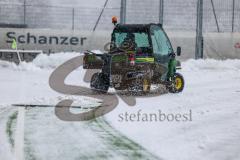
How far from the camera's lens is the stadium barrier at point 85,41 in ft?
79.0

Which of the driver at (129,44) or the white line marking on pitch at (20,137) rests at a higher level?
the driver at (129,44)

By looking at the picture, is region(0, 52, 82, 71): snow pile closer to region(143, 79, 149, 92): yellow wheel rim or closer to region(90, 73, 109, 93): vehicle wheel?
region(90, 73, 109, 93): vehicle wheel

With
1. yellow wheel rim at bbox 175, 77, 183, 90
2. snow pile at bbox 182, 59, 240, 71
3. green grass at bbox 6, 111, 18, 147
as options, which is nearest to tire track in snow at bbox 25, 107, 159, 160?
green grass at bbox 6, 111, 18, 147

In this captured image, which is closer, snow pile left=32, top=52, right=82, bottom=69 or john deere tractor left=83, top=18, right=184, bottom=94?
john deere tractor left=83, top=18, right=184, bottom=94

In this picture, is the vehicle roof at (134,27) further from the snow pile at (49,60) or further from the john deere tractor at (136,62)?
the snow pile at (49,60)

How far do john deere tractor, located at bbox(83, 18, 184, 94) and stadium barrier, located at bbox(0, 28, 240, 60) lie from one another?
30.0 feet

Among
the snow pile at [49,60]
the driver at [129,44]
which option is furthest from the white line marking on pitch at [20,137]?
the snow pile at [49,60]

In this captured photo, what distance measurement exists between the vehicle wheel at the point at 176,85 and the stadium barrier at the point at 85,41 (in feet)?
31.9

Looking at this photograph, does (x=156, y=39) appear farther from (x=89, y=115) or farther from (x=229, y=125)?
(x=229, y=125)

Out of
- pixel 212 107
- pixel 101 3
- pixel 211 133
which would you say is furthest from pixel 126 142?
pixel 101 3

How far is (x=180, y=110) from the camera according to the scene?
1078cm

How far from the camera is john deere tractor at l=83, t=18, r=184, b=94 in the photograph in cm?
1374

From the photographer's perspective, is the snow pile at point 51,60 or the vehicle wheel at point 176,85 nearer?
the vehicle wheel at point 176,85

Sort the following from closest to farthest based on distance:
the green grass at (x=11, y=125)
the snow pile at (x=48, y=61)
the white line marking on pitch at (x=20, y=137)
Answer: the white line marking on pitch at (x=20, y=137) < the green grass at (x=11, y=125) < the snow pile at (x=48, y=61)
